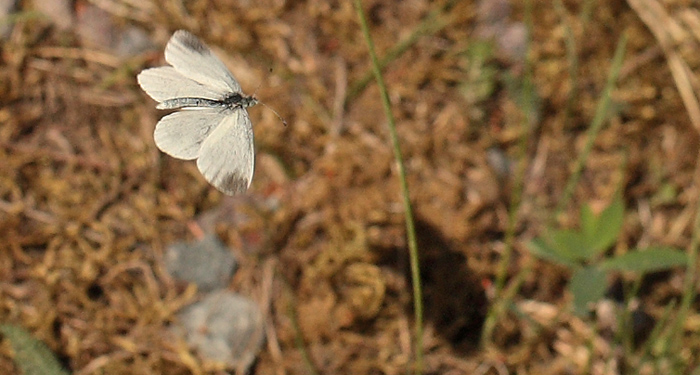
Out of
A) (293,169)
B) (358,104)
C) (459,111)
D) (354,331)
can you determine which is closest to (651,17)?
(459,111)

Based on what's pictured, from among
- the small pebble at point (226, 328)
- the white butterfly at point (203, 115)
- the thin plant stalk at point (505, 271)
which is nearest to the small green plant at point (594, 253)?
the thin plant stalk at point (505, 271)

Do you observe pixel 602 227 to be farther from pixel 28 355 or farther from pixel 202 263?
pixel 28 355

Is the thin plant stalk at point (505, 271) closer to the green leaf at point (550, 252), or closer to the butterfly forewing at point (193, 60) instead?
the green leaf at point (550, 252)

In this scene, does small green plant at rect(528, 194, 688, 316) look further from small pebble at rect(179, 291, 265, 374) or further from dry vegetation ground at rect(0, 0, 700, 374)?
small pebble at rect(179, 291, 265, 374)

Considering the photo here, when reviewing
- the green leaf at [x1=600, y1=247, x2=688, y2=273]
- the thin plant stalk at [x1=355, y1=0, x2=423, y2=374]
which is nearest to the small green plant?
the green leaf at [x1=600, y1=247, x2=688, y2=273]

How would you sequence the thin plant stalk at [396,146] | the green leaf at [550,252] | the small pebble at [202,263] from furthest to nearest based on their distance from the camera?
the small pebble at [202,263]
the green leaf at [550,252]
the thin plant stalk at [396,146]
